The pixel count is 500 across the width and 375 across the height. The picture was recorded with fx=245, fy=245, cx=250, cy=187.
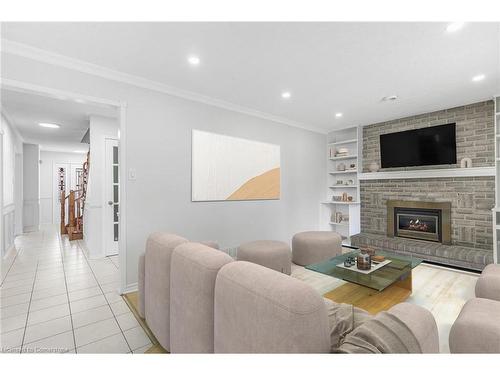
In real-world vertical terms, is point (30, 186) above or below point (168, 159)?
below

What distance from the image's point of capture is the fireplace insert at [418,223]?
4027mm

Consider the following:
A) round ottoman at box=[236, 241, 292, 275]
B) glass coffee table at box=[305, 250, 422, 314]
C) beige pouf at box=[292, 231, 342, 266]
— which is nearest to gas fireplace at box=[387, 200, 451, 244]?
beige pouf at box=[292, 231, 342, 266]

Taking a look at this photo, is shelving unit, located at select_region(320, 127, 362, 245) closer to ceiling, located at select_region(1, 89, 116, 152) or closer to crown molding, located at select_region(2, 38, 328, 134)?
crown molding, located at select_region(2, 38, 328, 134)

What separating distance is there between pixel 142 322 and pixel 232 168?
2.25m

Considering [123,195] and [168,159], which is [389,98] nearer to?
[168,159]

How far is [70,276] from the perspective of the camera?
311 centimetres

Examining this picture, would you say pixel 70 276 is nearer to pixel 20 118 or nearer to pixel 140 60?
pixel 140 60

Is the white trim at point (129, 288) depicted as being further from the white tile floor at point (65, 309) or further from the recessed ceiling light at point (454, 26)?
the recessed ceiling light at point (454, 26)

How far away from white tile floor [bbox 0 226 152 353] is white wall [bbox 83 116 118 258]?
29cm

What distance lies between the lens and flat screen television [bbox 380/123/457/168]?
12.5 feet

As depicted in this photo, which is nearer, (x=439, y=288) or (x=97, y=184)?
(x=439, y=288)

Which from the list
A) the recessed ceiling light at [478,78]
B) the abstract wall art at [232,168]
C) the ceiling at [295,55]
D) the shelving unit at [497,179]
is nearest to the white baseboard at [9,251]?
the abstract wall art at [232,168]

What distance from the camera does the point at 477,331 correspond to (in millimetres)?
1336

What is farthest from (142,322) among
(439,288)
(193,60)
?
(439,288)
